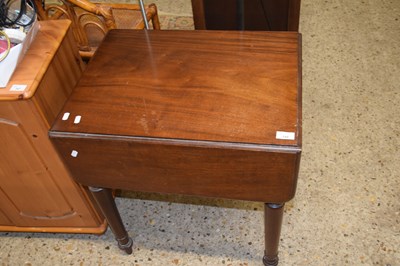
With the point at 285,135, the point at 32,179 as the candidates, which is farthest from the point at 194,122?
the point at 32,179

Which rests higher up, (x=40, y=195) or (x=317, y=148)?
(x=40, y=195)

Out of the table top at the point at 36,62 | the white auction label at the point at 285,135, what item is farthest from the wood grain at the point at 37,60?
the white auction label at the point at 285,135

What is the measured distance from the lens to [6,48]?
110 cm

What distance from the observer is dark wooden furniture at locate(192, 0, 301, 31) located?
1.72 meters

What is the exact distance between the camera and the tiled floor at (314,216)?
4.62 ft

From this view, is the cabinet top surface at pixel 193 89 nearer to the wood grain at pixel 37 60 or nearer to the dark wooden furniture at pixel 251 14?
the wood grain at pixel 37 60

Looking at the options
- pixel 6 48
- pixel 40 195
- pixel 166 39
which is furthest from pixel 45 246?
pixel 166 39

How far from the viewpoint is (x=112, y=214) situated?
1.26 metres

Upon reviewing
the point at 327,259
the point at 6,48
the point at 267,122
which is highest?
the point at 6,48

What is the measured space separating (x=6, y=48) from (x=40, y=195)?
19.4 inches

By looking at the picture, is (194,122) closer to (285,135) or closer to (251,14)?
(285,135)

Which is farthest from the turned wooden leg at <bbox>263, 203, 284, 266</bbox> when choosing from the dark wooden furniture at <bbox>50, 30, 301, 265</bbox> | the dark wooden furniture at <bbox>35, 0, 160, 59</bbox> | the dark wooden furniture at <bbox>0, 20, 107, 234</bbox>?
the dark wooden furniture at <bbox>35, 0, 160, 59</bbox>

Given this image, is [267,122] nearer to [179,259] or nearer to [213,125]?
[213,125]

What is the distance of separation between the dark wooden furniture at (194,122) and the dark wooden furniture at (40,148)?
92mm
